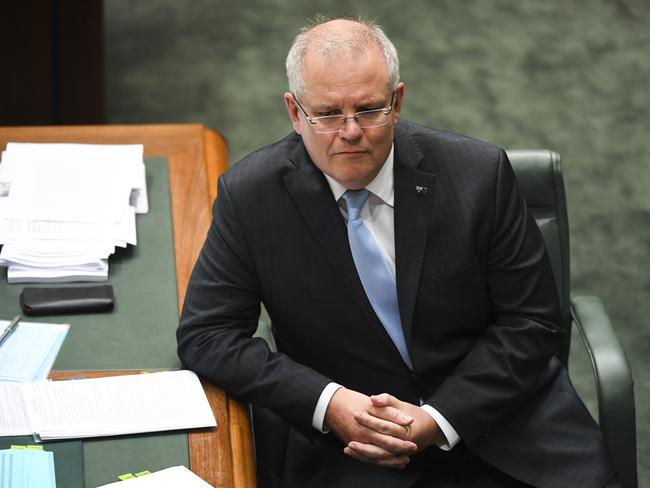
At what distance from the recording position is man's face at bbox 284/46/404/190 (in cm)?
230

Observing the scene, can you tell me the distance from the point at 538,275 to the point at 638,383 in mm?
1523

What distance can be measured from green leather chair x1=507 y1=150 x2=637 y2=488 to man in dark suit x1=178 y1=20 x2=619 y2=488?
0.22 ft

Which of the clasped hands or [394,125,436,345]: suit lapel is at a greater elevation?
[394,125,436,345]: suit lapel

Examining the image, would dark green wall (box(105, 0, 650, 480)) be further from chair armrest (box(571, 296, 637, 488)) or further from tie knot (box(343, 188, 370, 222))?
tie knot (box(343, 188, 370, 222))

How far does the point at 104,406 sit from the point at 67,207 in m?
0.78

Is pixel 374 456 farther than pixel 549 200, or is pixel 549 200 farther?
pixel 549 200

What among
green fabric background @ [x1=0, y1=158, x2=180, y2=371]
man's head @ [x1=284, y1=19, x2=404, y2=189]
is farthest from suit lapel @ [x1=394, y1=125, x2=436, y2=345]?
green fabric background @ [x1=0, y1=158, x2=180, y2=371]

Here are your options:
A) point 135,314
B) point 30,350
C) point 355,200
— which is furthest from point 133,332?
point 355,200

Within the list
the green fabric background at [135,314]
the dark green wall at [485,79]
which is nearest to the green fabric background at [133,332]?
the green fabric background at [135,314]

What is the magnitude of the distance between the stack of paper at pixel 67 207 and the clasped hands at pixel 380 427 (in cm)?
74

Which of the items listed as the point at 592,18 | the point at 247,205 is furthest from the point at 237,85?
the point at 247,205

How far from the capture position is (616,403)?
2.44 metres

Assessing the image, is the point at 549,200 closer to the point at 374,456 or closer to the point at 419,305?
the point at 419,305

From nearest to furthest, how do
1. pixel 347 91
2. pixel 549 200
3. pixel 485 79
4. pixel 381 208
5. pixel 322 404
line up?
pixel 347 91 → pixel 322 404 → pixel 381 208 → pixel 549 200 → pixel 485 79
